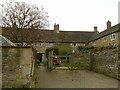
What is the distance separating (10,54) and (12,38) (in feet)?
48.3

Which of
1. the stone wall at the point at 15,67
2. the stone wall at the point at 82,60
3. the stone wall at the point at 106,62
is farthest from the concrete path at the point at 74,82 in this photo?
the stone wall at the point at 82,60

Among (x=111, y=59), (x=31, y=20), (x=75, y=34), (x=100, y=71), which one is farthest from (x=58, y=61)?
(x=75, y=34)

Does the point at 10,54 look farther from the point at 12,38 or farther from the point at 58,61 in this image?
the point at 58,61

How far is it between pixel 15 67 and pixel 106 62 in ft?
31.3

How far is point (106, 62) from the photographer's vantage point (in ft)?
63.0

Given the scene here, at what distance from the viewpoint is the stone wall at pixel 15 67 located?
11.6 m

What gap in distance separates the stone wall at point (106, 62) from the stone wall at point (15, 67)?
24.1 feet

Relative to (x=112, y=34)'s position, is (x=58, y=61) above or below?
below

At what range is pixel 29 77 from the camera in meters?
11.8

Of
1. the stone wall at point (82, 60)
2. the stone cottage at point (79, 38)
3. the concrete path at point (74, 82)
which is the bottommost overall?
the concrete path at point (74, 82)

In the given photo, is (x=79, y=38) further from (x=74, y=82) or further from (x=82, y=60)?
(x=74, y=82)

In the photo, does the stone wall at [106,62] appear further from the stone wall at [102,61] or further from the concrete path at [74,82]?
the concrete path at [74,82]

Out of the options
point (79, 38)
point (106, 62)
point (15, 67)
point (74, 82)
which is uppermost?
point (79, 38)

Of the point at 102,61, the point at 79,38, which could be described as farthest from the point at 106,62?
the point at 79,38
